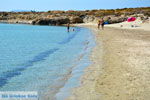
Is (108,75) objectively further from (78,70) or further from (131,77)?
(78,70)

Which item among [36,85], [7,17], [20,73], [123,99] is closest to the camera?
[123,99]

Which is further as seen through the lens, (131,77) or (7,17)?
(7,17)

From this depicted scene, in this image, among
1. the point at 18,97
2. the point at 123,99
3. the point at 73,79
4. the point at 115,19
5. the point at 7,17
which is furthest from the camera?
the point at 7,17

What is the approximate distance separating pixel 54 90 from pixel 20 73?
12.0 feet

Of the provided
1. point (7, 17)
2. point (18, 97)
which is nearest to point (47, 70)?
point (18, 97)

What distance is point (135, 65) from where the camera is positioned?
13219 millimetres

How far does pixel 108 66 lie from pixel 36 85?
14.3 feet

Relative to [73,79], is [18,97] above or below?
above

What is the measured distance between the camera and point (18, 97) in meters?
5.99

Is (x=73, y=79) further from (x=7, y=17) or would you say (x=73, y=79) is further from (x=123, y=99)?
(x=7, y=17)

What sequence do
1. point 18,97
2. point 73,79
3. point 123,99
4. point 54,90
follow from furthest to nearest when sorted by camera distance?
point 73,79 → point 54,90 → point 123,99 → point 18,97

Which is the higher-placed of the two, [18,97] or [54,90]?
[18,97]

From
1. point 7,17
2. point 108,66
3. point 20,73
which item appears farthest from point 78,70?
point 7,17

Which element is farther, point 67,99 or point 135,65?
point 135,65
